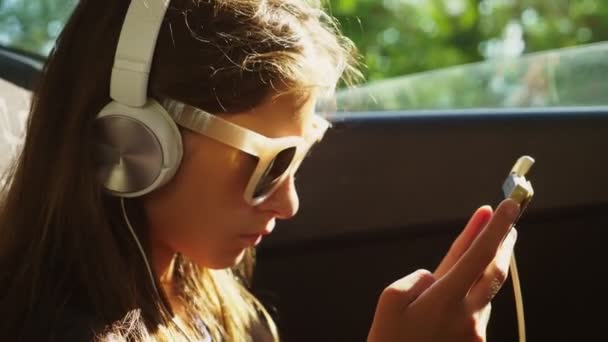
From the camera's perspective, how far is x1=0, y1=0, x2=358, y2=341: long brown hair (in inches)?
34.7

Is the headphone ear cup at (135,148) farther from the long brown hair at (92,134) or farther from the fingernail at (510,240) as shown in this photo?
the fingernail at (510,240)

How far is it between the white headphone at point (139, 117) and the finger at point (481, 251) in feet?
0.91

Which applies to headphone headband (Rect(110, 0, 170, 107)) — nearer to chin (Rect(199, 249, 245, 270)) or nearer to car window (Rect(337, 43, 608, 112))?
chin (Rect(199, 249, 245, 270))

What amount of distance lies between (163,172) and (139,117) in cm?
6

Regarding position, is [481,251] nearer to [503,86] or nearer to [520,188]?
[520,188]

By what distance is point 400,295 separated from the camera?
2.75ft

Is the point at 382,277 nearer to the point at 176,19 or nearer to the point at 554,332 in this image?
the point at 554,332

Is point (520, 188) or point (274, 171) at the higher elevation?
point (520, 188)

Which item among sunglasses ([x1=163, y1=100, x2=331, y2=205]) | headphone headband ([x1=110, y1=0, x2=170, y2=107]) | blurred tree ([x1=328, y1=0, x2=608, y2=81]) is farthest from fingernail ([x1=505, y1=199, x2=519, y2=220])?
blurred tree ([x1=328, y1=0, x2=608, y2=81])

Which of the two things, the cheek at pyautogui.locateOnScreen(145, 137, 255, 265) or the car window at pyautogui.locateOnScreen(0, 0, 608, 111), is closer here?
the cheek at pyautogui.locateOnScreen(145, 137, 255, 265)

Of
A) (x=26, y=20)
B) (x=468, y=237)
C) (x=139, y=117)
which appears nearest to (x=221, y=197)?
(x=139, y=117)

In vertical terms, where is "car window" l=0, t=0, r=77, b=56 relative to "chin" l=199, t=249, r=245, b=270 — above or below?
below

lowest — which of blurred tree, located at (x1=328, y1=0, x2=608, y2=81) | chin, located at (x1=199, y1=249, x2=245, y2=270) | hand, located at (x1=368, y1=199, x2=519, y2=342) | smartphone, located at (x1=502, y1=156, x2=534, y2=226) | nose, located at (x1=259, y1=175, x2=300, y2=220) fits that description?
chin, located at (x1=199, y1=249, x2=245, y2=270)

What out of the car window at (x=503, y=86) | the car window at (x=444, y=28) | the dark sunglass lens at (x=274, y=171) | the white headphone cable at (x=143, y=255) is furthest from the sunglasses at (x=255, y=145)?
the car window at (x=444, y=28)
